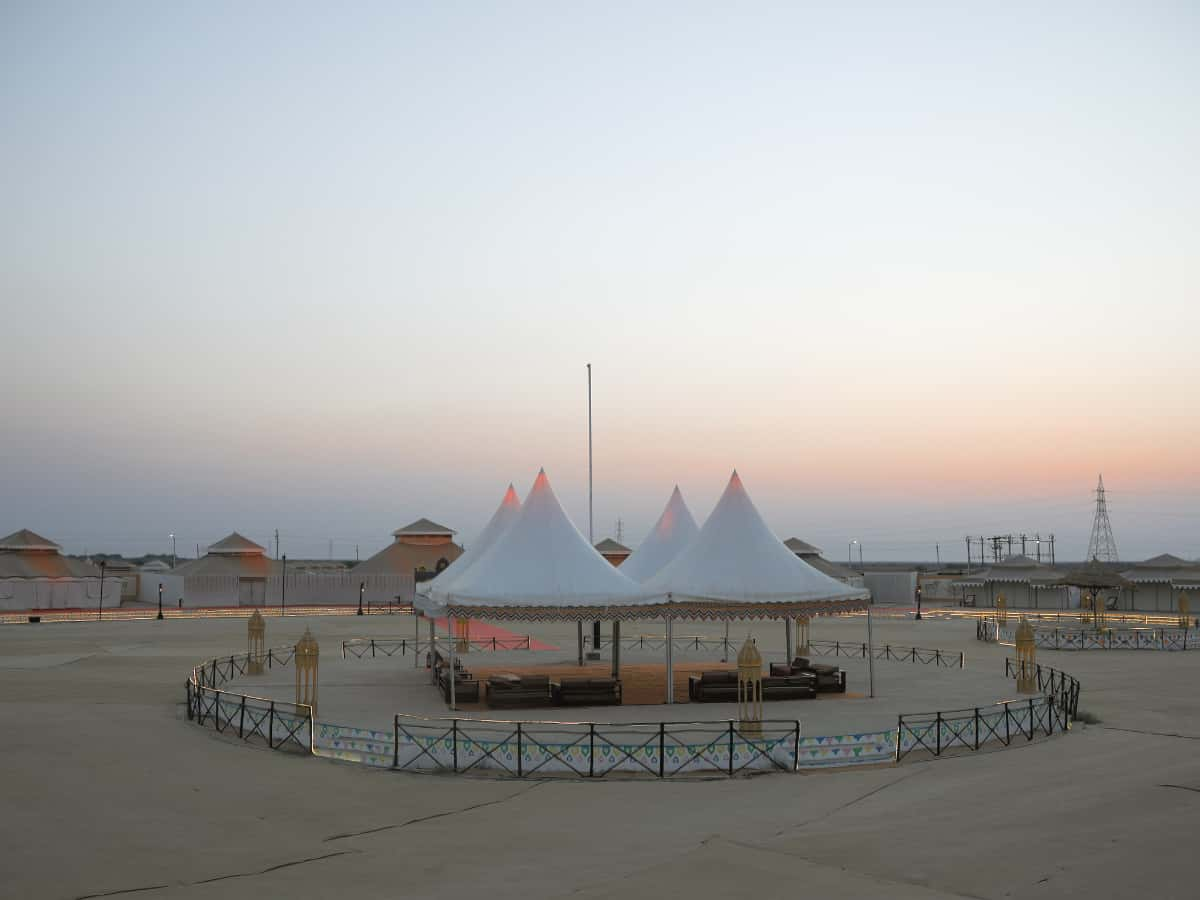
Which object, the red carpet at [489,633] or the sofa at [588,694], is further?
the red carpet at [489,633]

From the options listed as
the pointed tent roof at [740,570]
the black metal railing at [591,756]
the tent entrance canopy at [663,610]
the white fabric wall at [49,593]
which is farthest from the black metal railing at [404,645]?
the white fabric wall at [49,593]

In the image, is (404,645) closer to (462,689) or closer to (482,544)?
(482,544)

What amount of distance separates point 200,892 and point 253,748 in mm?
7912

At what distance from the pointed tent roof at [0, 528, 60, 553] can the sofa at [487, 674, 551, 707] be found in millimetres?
52429

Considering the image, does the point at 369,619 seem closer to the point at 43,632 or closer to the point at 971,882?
the point at 43,632

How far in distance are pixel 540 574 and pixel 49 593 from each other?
4931cm

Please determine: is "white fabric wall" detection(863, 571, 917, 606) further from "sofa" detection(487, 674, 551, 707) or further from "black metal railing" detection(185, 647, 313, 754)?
"black metal railing" detection(185, 647, 313, 754)

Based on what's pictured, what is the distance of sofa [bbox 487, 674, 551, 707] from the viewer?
22.7 meters

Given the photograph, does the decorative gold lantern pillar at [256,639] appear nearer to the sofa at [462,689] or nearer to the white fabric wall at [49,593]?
the sofa at [462,689]

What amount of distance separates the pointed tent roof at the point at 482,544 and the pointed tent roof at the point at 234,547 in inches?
1762

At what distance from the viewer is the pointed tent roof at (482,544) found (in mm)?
26094

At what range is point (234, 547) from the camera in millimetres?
68500

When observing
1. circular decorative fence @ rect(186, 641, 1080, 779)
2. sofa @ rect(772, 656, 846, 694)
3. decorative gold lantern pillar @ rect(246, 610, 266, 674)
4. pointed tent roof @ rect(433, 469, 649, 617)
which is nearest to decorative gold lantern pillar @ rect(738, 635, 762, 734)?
circular decorative fence @ rect(186, 641, 1080, 779)

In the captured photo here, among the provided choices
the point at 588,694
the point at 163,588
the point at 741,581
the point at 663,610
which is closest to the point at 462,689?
the point at 588,694
